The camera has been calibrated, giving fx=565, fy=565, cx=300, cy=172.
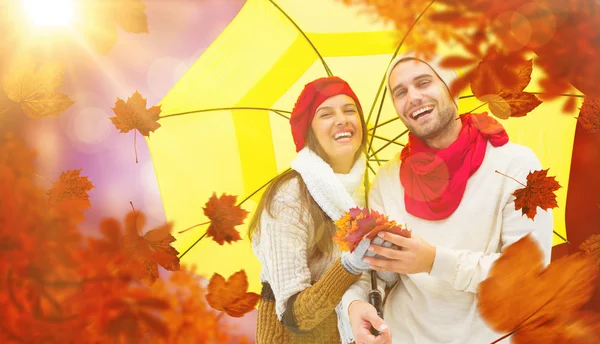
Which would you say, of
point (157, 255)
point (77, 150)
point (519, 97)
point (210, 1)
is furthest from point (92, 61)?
point (519, 97)

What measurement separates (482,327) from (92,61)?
3.72 feet

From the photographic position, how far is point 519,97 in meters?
1.36

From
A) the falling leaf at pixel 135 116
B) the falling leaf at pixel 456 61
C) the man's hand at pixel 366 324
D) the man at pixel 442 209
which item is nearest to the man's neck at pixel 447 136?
the man at pixel 442 209

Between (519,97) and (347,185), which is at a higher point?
(519,97)

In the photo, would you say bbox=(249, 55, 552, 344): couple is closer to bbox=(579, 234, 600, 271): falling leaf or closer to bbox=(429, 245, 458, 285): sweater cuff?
bbox=(429, 245, 458, 285): sweater cuff

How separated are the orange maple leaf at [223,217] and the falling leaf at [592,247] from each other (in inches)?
33.1

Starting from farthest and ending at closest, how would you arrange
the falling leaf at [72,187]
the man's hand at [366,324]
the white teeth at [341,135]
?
the falling leaf at [72,187] < the white teeth at [341,135] < the man's hand at [366,324]

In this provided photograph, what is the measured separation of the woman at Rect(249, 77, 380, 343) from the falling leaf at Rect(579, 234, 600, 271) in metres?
0.58

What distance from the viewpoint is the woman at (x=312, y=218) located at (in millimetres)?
1253

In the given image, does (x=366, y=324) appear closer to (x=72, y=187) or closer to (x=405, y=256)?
(x=405, y=256)

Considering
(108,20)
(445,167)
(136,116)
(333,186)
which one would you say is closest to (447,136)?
(445,167)

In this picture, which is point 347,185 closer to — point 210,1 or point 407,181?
point 407,181

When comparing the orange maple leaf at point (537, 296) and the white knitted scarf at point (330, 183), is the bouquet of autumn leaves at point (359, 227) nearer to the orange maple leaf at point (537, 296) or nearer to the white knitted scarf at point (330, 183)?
the white knitted scarf at point (330, 183)

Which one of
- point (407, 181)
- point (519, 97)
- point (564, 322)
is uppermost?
point (519, 97)
